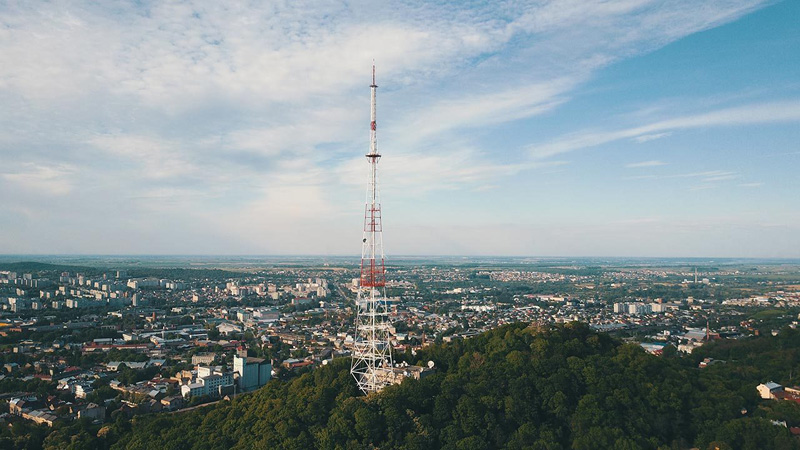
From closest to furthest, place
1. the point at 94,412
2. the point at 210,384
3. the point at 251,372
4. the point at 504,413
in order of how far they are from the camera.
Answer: the point at 504,413 → the point at 94,412 → the point at 210,384 → the point at 251,372

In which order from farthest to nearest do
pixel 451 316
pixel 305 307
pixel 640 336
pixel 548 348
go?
pixel 305 307, pixel 451 316, pixel 640 336, pixel 548 348

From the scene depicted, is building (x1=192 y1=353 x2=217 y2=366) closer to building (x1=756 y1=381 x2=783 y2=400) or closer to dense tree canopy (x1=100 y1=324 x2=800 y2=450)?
dense tree canopy (x1=100 y1=324 x2=800 y2=450)

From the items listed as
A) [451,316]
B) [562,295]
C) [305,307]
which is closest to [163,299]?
[305,307]

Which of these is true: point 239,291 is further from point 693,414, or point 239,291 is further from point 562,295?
point 693,414

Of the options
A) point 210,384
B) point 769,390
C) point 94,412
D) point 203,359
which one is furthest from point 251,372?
point 769,390

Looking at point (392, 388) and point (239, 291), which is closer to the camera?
point (392, 388)

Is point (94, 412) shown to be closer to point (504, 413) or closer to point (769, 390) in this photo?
point (504, 413)

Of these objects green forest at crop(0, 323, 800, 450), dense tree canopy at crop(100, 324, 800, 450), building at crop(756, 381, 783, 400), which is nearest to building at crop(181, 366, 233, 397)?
green forest at crop(0, 323, 800, 450)
